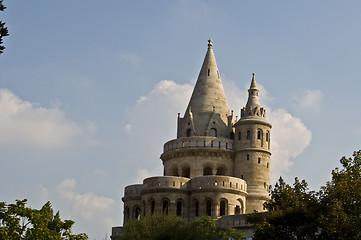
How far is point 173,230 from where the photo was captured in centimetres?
3700

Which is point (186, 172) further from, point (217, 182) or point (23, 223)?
point (23, 223)

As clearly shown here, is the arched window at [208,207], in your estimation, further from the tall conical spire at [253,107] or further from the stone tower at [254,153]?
the tall conical spire at [253,107]

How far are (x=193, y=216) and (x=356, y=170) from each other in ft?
77.2

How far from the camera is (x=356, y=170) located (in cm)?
4309

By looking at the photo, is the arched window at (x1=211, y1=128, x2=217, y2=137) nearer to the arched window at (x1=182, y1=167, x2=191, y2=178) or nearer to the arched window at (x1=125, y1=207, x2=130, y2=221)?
the arched window at (x1=182, y1=167, x2=191, y2=178)

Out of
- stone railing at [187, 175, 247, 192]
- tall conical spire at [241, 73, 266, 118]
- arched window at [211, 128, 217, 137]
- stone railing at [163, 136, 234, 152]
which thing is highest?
tall conical spire at [241, 73, 266, 118]

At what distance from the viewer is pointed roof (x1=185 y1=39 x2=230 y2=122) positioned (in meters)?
71.8

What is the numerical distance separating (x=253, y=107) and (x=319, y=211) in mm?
28913

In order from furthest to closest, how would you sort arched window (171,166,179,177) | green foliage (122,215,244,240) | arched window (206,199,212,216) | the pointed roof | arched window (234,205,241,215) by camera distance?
the pointed roof → arched window (171,166,179,177) → arched window (234,205,241,215) → arched window (206,199,212,216) → green foliage (122,215,244,240)

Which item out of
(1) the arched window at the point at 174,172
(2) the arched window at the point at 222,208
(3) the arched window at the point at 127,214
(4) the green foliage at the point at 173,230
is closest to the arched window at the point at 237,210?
(2) the arched window at the point at 222,208

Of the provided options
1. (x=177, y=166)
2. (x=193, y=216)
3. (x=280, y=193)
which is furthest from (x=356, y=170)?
(x=177, y=166)

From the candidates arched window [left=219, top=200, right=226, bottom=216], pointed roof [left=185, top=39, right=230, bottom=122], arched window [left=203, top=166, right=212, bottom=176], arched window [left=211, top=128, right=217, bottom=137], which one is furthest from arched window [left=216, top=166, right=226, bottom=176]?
pointed roof [left=185, top=39, right=230, bottom=122]

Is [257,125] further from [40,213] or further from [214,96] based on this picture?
[40,213]

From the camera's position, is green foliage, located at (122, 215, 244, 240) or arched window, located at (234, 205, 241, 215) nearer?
green foliage, located at (122, 215, 244, 240)
